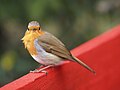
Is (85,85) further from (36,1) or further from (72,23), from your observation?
(72,23)

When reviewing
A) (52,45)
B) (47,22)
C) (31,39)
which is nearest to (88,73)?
(52,45)

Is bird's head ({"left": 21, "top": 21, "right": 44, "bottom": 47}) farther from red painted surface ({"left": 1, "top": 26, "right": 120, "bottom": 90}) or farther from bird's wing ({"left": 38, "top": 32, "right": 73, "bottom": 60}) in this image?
red painted surface ({"left": 1, "top": 26, "right": 120, "bottom": 90})

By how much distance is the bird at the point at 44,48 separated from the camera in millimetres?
4832

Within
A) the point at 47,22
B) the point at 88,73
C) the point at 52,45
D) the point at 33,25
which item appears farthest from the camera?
the point at 47,22

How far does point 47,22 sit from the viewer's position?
23.4ft

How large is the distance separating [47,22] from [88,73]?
2.07m

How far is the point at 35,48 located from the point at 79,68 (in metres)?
0.44

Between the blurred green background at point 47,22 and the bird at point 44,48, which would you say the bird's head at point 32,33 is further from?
the blurred green background at point 47,22

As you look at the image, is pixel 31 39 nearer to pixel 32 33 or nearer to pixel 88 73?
pixel 32 33

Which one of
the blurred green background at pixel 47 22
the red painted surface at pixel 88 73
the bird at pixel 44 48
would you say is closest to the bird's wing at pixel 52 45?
the bird at pixel 44 48

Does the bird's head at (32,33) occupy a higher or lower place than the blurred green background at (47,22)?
higher

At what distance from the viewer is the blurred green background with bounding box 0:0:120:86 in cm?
681

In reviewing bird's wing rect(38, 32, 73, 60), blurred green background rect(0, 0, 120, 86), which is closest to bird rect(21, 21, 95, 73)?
bird's wing rect(38, 32, 73, 60)

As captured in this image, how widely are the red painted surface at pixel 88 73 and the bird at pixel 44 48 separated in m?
0.08
